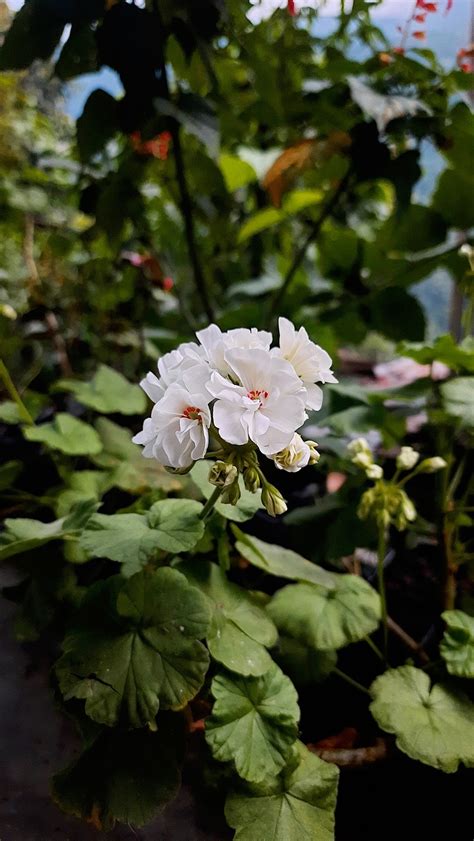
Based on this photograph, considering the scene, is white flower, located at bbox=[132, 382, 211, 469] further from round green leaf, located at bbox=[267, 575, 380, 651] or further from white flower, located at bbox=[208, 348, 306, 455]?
round green leaf, located at bbox=[267, 575, 380, 651]

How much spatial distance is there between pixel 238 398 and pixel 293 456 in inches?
2.6

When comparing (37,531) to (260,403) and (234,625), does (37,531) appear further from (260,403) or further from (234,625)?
(260,403)

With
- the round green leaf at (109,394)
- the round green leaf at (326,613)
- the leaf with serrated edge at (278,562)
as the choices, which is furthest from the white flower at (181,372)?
the round green leaf at (109,394)

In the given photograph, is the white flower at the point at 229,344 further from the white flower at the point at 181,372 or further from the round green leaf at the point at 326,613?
the round green leaf at the point at 326,613

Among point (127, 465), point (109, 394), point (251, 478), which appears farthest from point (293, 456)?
point (109, 394)

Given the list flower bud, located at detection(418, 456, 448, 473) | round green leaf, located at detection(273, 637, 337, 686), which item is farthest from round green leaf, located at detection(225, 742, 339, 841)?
flower bud, located at detection(418, 456, 448, 473)

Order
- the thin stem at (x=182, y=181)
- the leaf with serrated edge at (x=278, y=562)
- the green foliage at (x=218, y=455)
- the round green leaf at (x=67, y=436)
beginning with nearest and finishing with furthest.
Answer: the green foliage at (x=218, y=455) → the leaf with serrated edge at (x=278, y=562) → the round green leaf at (x=67, y=436) → the thin stem at (x=182, y=181)

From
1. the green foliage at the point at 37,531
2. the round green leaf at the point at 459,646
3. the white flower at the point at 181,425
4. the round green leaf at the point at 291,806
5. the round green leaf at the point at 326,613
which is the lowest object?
the round green leaf at the point at 291,806

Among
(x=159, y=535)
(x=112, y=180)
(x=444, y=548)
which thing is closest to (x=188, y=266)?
(x=112, y=180)

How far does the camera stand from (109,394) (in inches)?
36.7

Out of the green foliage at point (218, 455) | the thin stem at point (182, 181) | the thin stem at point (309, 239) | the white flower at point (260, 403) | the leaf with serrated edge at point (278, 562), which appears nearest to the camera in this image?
the white flower at point (260, 403)

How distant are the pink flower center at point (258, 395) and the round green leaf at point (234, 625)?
9.5 inches

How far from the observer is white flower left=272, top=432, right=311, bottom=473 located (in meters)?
0.44

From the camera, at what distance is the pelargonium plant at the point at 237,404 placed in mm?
409
